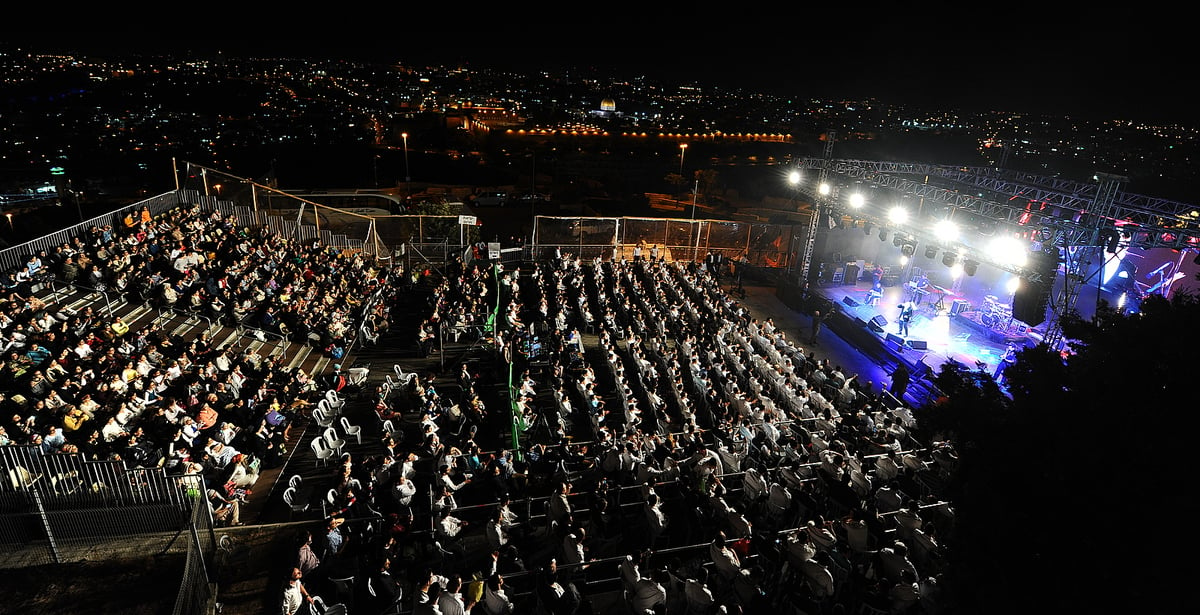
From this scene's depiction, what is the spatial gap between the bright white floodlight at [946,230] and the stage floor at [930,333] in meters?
3.53

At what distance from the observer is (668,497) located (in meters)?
9.81

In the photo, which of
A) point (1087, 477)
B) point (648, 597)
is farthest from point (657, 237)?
point (1087, 477)

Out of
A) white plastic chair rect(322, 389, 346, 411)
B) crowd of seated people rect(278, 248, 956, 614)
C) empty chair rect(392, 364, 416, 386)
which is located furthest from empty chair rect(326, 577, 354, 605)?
empty chair rect(392, 364, 416, 386)

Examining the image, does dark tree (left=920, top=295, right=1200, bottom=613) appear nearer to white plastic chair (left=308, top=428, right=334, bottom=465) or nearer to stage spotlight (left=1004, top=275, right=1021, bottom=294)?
white plastic chair (left=308, top=428, right=334, bottom=465)

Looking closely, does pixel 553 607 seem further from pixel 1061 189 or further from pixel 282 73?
pixel 282 73

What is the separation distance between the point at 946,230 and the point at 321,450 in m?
19.1

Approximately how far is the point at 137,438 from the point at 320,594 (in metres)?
4.40

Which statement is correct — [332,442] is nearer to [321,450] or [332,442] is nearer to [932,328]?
[321,450]

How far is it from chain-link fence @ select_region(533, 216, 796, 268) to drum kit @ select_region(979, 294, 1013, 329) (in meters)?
8.11

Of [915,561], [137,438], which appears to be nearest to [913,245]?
[915,561]

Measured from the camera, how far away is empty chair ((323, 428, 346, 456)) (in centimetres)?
1080

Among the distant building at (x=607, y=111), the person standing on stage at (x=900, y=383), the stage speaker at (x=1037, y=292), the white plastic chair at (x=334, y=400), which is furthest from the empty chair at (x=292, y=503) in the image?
the distant building at (x=607, y=111)

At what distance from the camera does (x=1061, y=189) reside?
56.1ft

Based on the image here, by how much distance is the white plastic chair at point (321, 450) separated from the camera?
10449mm
